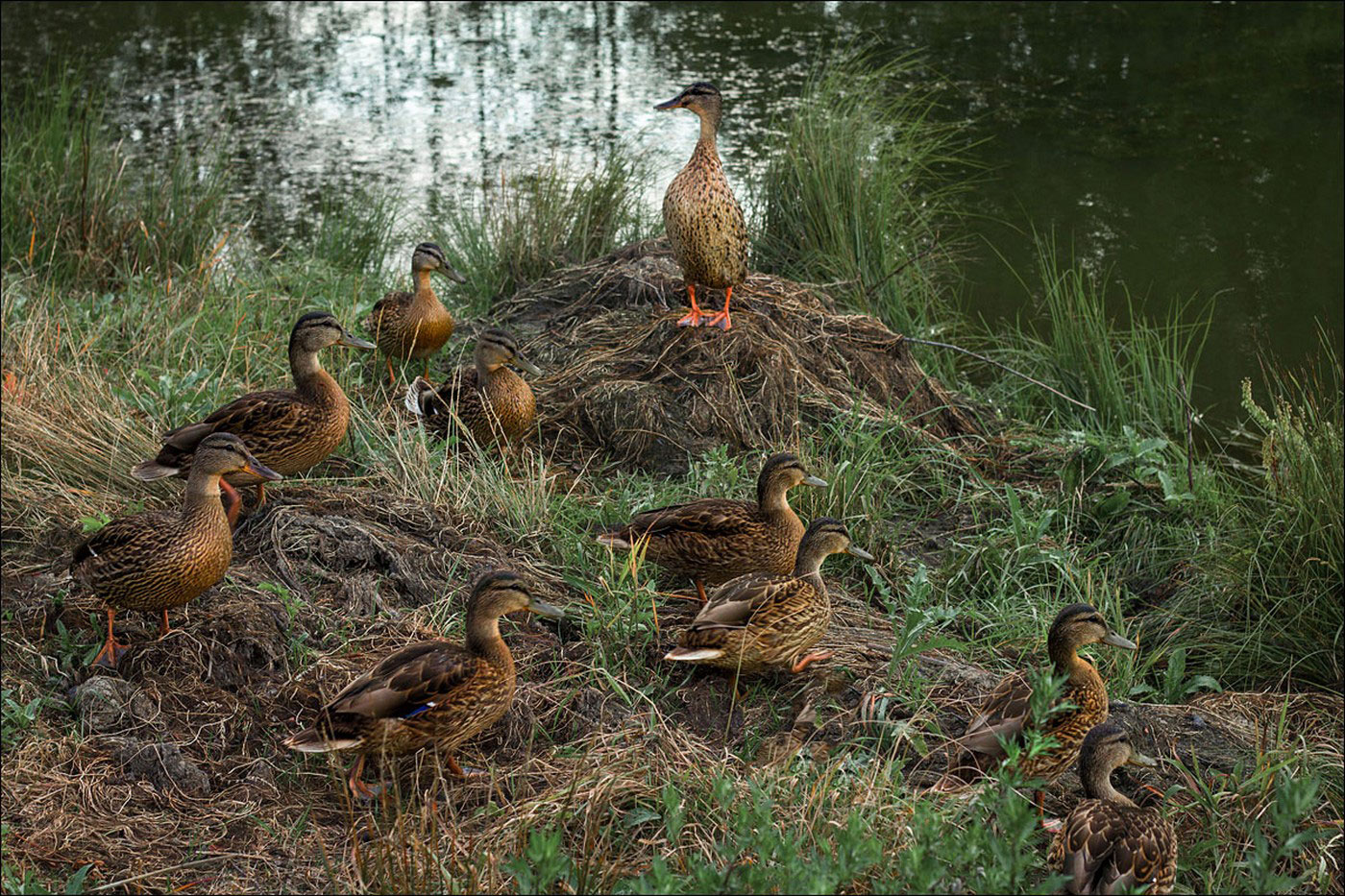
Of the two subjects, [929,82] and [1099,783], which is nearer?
[1099,783]

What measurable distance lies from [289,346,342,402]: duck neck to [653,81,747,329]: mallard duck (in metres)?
1.60

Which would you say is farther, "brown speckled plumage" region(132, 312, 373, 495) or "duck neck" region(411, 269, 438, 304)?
"duck neck" region(411, 269, 438, 304)

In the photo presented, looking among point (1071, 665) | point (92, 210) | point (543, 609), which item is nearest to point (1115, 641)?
point (1071, 665)

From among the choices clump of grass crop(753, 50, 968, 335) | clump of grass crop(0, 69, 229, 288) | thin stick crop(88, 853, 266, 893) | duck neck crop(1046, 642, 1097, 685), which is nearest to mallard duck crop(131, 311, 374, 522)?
thin stick crop(88, 853, 266, 893)

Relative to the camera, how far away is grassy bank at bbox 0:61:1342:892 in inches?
130

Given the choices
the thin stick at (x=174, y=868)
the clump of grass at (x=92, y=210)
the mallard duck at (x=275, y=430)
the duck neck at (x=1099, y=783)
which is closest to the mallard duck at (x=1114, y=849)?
the duck neck at (x=1099, y=783)

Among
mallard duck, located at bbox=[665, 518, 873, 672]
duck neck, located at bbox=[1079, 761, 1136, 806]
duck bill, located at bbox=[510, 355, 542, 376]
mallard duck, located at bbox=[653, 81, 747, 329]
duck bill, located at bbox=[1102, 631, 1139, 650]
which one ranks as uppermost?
mallard duck, located at bbox=[653, 81, 747, 329]

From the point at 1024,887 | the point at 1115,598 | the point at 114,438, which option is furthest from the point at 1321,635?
the point at 114,438

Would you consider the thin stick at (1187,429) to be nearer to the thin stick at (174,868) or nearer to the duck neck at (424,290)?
the duck neck at (424,290)

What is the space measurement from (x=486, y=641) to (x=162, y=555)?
0.97 m

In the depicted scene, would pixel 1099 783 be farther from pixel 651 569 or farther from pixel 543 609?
pixel 651 569

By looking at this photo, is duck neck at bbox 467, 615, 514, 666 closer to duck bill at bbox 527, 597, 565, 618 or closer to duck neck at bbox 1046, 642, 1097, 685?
duck bill at bbox 527, 597, 565, 618

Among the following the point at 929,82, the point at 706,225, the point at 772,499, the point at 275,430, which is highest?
the point at 929,82

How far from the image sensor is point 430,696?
3.54m
